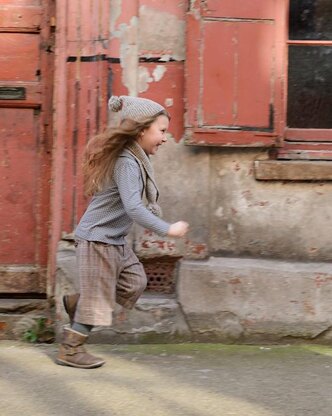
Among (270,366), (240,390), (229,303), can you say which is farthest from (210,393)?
(229,303)

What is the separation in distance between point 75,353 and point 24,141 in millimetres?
1479

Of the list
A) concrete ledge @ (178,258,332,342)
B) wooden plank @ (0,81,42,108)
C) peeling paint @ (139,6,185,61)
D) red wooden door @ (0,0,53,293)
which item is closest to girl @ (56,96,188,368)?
concrete ledge @ (178,258,332,342)

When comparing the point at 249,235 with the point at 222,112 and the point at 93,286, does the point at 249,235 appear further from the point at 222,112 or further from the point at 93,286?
the point at 93,286

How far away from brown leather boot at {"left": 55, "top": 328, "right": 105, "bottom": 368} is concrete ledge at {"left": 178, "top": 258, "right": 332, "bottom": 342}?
73cm

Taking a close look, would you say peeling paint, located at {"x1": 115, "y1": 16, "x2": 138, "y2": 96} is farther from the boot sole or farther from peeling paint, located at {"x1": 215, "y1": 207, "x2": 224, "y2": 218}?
the boot sole

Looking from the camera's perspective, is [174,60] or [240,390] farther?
[174,60]

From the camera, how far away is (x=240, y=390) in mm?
4141

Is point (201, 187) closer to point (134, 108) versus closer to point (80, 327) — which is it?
point (134, 108)

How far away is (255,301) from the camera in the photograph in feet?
16.2

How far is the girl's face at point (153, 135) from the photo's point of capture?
4.30 meters

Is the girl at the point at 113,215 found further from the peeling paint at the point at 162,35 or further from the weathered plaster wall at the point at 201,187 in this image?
the peeling paint at the point at 162,35

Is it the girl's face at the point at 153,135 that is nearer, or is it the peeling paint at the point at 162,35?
the girl's face at the point at 153,135

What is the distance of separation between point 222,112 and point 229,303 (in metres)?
1.09

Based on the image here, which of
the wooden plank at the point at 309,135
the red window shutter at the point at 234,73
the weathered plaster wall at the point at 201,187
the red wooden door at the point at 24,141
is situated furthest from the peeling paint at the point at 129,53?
the wooden plank at the point at 309,135
